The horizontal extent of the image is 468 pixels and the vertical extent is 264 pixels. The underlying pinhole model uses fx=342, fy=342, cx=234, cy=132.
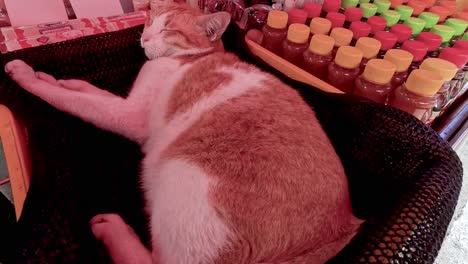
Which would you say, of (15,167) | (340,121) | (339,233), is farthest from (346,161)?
(15,167)

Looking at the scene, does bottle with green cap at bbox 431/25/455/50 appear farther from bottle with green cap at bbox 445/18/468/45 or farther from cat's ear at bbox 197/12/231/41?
cat's ear at bbox 197/12/231/41

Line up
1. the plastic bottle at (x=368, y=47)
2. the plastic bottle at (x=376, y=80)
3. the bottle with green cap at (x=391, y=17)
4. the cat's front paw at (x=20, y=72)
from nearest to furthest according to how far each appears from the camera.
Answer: the cat's front paw at (x=20, y=72)
the plastic bottle at (x=376, y=80)
the plastic bottle at (x=368, y=47)
the bottle with green cap at (x=391, y=17)

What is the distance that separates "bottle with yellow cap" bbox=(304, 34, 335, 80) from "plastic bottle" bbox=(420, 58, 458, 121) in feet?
0.90

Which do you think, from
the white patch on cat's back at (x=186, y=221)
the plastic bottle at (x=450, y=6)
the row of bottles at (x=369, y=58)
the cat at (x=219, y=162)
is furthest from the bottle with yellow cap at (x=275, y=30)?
the plastic bottle at (x=450, y=6)

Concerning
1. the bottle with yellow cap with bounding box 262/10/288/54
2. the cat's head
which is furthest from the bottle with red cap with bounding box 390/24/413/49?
the cat's head

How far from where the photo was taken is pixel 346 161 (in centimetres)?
90

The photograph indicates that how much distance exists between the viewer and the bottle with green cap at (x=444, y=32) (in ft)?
4.03

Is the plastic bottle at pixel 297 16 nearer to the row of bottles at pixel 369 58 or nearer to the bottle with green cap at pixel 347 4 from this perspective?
the row of bottles at pixel 369 58

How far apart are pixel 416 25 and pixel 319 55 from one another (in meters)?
0.46

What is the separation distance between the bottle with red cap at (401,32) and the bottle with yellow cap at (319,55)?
0.27 meters

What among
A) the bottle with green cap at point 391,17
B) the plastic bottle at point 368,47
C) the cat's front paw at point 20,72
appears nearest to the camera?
the cat's front paw at point 20,72

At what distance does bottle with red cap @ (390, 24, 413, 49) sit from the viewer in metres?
1.18

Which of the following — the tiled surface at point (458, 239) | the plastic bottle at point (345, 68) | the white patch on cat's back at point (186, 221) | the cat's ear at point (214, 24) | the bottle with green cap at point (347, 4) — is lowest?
the tiled surface at point (458, 239)

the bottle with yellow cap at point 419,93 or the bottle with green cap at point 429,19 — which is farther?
the bottle with green cap at point 429,19
